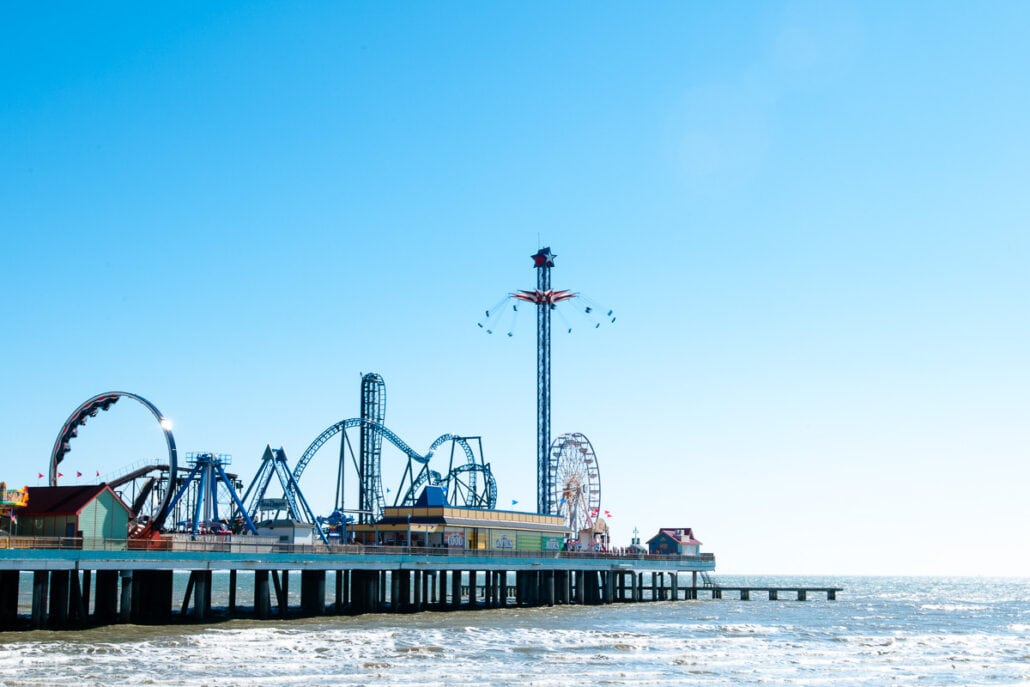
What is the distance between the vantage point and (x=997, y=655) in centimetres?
5378

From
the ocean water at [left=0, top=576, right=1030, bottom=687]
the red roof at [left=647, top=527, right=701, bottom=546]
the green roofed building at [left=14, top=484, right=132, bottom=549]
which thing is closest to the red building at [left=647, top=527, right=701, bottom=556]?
the red roof at [left=647, top=527, right=701, bottom=546]

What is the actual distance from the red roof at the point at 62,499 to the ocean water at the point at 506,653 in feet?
21.0

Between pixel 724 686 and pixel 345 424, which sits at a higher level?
pixel 345 424

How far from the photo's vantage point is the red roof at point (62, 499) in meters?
56.2

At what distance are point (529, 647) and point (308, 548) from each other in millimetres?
17000

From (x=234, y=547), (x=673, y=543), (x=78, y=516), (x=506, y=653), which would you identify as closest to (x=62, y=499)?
(x=78, y=516)

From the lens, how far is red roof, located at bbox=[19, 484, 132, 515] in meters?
56.2

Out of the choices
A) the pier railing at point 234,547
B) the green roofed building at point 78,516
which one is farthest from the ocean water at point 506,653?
the green roofed building at point 78,516

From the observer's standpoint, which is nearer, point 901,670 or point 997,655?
point 901,670

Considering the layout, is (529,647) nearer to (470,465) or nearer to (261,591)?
(261,591)

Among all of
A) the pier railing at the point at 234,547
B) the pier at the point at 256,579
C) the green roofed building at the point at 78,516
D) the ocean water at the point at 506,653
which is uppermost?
the green roofed building at the point at 78,516

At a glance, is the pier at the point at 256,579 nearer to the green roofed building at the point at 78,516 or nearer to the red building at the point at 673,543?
the green roofed building at the point at 78,516

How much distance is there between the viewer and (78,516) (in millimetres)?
55750

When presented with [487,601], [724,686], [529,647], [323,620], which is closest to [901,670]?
[724,686]
